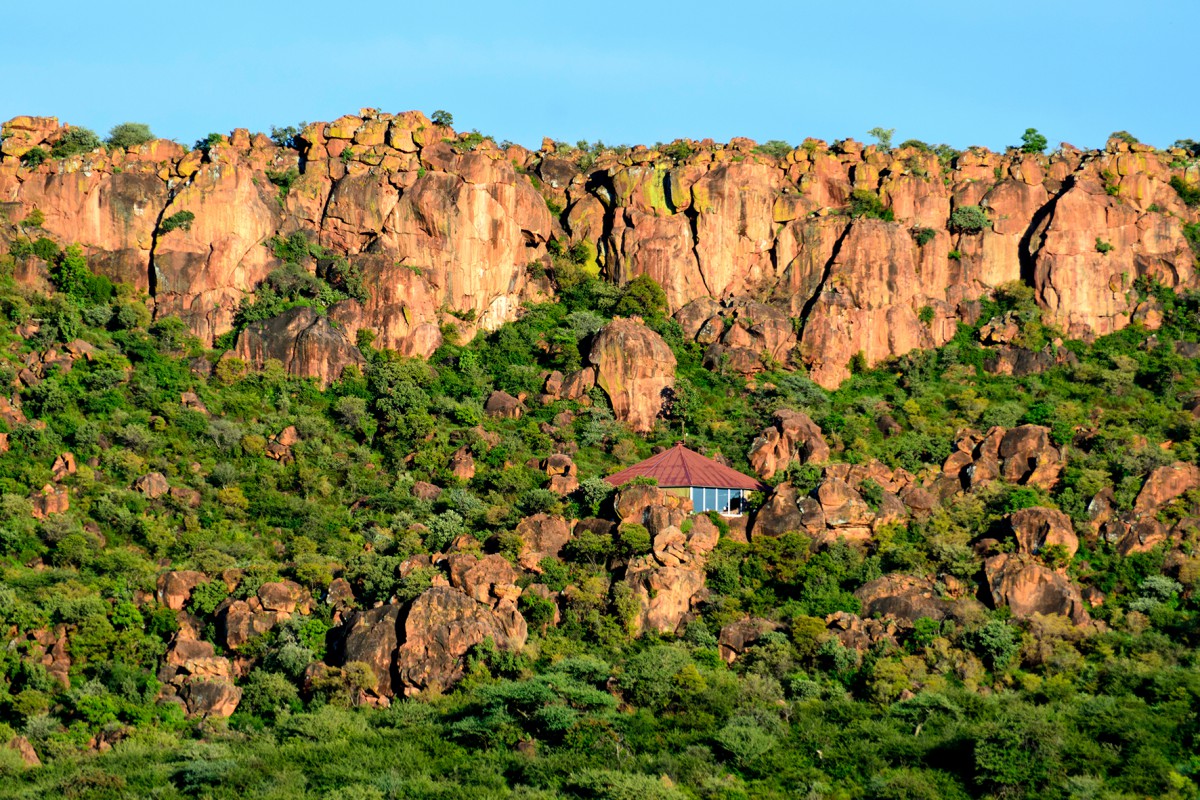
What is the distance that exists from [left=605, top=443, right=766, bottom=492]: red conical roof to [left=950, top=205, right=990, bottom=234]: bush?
23.6m

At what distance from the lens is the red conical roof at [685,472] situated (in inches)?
3278

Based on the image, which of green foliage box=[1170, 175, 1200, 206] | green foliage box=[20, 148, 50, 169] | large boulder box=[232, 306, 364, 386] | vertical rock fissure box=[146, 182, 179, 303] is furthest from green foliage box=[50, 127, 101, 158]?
green foliage box=[1170, 175, 1200, 206]

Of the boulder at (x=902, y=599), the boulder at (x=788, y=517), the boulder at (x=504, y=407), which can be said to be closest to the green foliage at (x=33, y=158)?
the boulder at (x=504, y=407)

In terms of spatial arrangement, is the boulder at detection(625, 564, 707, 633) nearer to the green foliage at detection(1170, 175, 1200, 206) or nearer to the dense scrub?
the dense scrub

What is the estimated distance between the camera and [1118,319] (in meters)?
98.6

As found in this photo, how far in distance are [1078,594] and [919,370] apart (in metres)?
22.6

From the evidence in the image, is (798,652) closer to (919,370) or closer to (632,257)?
(919,370)

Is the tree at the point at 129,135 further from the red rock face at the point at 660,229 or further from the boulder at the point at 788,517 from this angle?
the boulder at the point at 788,517

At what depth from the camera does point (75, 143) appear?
340 feet

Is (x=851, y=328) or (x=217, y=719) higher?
(x=851, y=328)

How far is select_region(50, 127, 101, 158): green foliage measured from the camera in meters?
102

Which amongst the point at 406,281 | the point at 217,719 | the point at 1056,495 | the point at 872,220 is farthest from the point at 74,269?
the point at 1056,495

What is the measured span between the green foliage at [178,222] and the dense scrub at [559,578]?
4.03m

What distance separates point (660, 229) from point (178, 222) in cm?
2431
